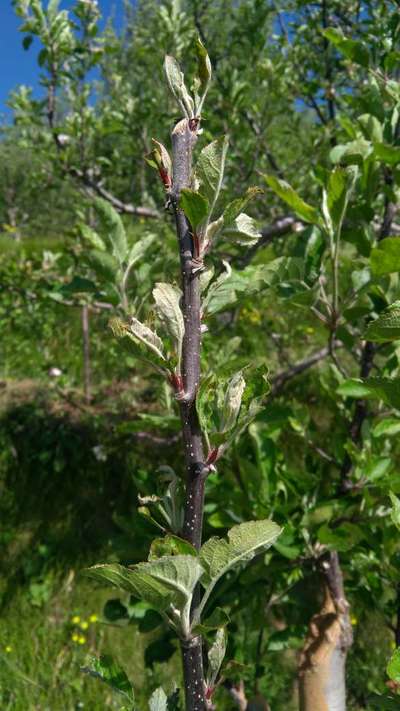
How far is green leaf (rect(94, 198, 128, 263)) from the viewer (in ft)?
4.14

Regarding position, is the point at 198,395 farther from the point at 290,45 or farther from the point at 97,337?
the point at 97,337

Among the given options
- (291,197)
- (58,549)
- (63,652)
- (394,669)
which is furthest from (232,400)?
(58,549)

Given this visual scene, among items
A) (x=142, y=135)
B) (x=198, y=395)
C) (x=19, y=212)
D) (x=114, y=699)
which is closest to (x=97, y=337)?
(x=142, y=135)

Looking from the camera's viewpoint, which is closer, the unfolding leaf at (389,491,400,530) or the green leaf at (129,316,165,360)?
the green leaf at (129,316,165,360)

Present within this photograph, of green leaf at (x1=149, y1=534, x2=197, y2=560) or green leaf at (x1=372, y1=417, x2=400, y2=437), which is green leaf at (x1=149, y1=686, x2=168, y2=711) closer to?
green leaf at (x1=149, y1=534, x2=197, y2=560)

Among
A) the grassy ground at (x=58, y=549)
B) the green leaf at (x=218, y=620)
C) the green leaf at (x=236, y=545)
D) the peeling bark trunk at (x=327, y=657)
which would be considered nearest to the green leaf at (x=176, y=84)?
the green leaf at (x=236, y=545)

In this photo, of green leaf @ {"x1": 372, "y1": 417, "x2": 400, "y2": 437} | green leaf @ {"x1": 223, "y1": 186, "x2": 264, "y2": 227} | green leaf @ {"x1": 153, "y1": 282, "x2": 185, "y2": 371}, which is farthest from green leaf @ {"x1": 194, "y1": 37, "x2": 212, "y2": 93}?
green leaf @ {"x1": 372, "y1": 417, "x2": 400, "y2": 437}

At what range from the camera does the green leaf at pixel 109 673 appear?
708mm

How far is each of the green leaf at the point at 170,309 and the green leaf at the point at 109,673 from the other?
0.43 m

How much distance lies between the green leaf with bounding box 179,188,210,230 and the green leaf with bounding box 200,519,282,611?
35cm

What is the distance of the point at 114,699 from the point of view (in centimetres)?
245

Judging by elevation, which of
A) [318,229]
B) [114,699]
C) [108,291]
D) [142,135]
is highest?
[142,135]

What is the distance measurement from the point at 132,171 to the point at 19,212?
59.6 feet

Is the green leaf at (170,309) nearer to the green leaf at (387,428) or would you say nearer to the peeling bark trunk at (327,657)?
the green leaf at (387,428)
